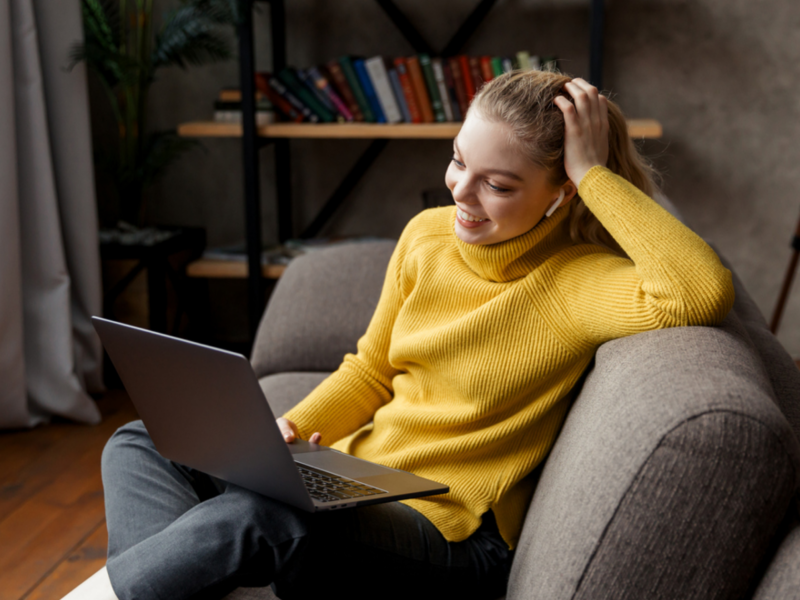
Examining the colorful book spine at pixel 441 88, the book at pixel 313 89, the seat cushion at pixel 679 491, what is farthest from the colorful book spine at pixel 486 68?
the seat cushion at pixel 679 491

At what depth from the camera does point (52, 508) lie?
5.87 ft

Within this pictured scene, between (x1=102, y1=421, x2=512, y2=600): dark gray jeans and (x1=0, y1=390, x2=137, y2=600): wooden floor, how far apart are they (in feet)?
2.08

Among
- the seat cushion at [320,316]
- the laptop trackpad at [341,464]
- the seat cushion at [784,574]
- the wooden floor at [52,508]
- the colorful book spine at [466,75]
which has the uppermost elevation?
the colorful book spine at [466,75]

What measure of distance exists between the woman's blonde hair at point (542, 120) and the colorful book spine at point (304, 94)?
1450 millimetres

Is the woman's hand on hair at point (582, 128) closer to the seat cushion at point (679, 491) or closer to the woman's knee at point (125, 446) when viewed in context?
the seat cushion at point (679, 491)

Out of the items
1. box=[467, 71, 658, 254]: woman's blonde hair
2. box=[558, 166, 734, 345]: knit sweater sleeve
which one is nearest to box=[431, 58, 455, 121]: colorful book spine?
box=[467, 71, 658, 254]: woman's blonde hair

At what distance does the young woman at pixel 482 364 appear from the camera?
845mm

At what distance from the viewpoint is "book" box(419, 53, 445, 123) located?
2.27m

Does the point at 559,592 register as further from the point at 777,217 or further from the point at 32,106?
the point at 777,217

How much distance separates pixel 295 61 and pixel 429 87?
604 mm

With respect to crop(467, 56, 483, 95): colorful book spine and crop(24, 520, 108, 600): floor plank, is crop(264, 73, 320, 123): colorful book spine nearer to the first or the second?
crop(467, 56, 483, 95): colorful book spine

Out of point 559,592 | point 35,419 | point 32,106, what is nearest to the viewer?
point 559,592

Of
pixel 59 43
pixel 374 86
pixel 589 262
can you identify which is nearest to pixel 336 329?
pixel 589 262

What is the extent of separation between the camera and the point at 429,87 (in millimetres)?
2295
